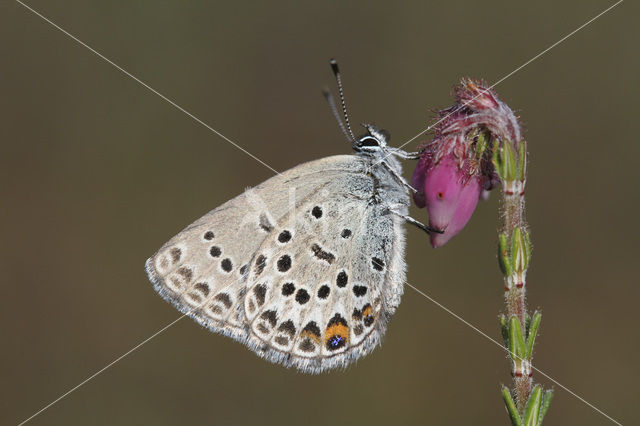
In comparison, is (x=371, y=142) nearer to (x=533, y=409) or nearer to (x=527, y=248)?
(x=527, y=248)

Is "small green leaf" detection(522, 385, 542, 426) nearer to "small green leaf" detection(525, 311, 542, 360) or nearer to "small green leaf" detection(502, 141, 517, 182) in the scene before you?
"small green leaf" detection(525, 311, 542, 360)

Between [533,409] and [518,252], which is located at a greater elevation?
[518,252]

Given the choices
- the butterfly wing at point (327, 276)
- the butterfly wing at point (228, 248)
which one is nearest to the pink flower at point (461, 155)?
the butterfly wing at point (327, 276)

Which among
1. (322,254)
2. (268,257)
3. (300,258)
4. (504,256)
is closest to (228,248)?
(268,257)

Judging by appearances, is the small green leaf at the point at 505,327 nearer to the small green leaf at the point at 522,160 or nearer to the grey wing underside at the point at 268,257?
the small green leaf at the point at 522,160

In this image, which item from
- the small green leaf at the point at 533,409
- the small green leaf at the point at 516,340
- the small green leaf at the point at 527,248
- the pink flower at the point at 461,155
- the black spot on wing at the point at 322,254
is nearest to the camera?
the small green leaf at the point at 533,409

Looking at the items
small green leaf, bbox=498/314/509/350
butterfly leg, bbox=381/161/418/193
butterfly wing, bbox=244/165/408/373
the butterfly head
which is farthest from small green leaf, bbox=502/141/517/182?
the butterfly head

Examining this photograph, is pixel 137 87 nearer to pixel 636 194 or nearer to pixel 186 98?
pixel 186 98
